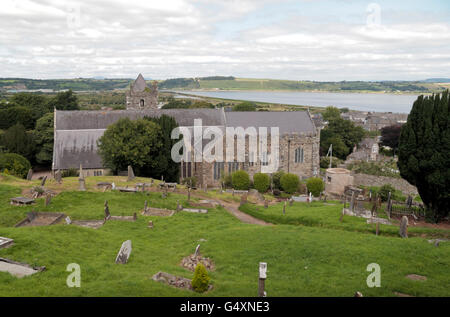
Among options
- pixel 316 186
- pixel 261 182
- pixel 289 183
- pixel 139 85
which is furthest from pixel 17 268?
pixel 139 85

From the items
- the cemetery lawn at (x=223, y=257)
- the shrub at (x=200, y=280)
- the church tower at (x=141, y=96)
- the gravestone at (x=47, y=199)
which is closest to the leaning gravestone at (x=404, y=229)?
the cemetery lawn at (x=223, y=257)

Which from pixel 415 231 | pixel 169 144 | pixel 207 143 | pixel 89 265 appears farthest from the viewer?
pixel 207 143

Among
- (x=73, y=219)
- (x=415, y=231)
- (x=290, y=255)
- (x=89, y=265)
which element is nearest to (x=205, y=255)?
(x=290, y=255)

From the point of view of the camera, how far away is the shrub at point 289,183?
1559 inches

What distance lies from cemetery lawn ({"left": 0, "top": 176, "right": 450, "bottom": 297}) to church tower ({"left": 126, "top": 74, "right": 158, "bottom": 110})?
3421 cm

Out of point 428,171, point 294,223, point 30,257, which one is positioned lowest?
point 294,223

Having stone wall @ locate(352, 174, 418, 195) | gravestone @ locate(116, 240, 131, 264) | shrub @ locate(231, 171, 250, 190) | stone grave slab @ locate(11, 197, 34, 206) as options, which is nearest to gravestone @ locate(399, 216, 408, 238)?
gravestone @ locate(116, 240, 131, 264)

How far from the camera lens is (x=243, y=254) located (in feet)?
52.7

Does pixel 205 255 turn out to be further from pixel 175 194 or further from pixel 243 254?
pixel 175 194

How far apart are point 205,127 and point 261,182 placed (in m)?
12.4

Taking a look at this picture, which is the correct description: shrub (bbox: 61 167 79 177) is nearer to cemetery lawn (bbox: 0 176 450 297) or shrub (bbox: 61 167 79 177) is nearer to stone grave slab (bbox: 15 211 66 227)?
cemetery lawn (bbox: 0 176 450 297)

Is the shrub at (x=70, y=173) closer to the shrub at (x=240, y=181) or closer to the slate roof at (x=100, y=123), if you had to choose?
the slate roof at (x=100, y=123)

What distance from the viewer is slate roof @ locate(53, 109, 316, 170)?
43.8 m

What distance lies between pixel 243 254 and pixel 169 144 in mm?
25185
